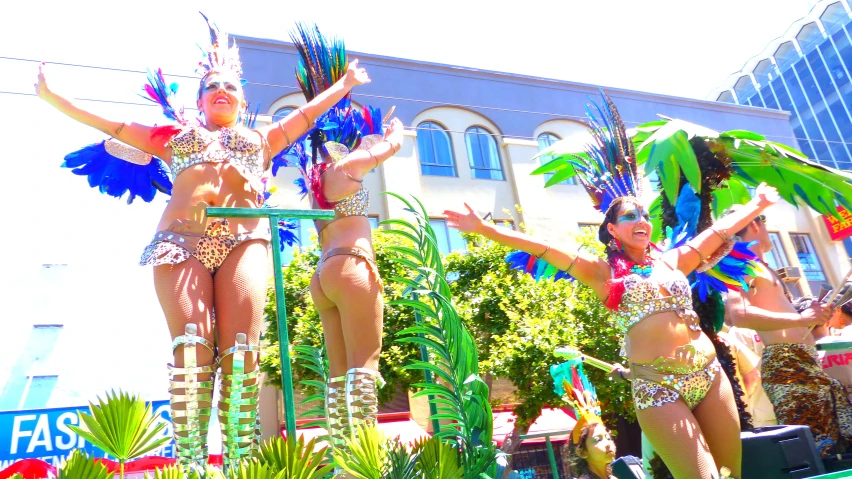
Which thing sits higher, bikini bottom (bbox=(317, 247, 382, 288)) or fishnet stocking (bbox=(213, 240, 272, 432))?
bikini bottom (bbox=(317, 247, 382, 288))

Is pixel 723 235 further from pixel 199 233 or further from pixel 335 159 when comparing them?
pixel 199 233

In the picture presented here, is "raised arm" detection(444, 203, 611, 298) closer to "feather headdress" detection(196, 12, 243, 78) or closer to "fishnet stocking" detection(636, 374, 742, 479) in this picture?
"fishnet stocking" detection(636, 374, 742, 479)

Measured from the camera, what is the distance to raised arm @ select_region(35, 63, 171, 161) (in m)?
2.79

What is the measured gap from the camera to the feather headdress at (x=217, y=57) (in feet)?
10.4

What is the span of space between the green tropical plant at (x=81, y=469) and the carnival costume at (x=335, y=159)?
3.47 feet

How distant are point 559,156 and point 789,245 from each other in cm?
1882

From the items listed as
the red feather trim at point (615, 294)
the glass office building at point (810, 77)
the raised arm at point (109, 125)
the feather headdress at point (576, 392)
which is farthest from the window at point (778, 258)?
the raised arm at point (109, 125)

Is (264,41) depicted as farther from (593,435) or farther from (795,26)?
(795,26)

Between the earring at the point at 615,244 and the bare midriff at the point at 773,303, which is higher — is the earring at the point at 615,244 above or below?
above

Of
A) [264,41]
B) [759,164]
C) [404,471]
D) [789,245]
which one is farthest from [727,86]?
[404,471]

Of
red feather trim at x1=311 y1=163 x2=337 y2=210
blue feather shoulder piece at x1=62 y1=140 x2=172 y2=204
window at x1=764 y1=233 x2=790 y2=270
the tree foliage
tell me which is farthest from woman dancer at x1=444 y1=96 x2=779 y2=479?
window at x1=764 y1=233 x2=790 y2=270

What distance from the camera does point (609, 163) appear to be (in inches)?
145

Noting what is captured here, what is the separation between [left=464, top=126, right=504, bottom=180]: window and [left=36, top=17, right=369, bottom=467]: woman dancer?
47.3 ft

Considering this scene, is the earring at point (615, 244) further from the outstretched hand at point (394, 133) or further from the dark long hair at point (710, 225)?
the outstretched hand at point (394, 133)
